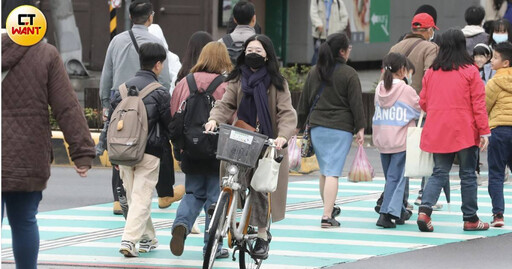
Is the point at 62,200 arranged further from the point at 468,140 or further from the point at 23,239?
the point at 23,239

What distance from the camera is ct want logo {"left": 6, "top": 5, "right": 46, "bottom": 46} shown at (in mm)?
6711

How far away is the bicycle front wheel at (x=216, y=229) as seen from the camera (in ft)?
25.4

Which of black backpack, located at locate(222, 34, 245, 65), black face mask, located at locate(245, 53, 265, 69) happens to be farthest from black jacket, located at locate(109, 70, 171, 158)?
black backpack, located at locate(222, 34, 245, 65)

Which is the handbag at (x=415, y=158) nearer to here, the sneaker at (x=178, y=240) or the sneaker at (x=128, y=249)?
the sneaker at (x=178, y=240)

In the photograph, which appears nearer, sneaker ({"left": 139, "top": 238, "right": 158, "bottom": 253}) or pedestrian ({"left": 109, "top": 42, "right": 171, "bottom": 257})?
pedestrian ({"left": 109, "top": 42, "right": 171, "bottom": 257})

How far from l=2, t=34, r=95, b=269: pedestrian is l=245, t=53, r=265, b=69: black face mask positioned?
193 centimetres

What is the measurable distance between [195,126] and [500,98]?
328 cm

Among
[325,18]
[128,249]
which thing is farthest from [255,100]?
[325,18]

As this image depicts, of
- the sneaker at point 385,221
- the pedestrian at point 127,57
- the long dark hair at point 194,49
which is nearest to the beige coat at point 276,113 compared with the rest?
the long dark hair at point 194,49

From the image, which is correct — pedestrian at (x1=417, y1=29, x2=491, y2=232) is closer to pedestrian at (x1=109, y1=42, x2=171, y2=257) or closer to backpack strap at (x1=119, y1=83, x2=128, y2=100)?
pedestrian at (x1=109, y1=42, x2=171, y2=257)

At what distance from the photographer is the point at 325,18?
21078 mm

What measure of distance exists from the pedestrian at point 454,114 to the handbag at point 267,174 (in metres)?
2.75

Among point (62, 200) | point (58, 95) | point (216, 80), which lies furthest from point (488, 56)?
point (58, 95)

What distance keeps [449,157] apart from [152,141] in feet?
9.39
